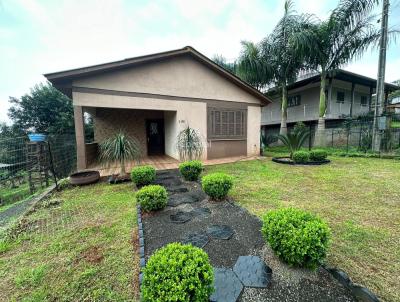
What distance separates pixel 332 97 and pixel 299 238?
16.6m

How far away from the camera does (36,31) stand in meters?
8.92

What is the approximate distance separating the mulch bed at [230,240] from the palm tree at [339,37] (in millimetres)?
11363

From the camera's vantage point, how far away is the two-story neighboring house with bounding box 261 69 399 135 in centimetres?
1392

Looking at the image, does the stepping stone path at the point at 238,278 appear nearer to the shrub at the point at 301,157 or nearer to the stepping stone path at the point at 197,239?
the stepping stone path at the point at 197,239

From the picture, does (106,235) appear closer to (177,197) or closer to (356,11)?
(177,197)

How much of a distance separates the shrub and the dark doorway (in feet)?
24.1

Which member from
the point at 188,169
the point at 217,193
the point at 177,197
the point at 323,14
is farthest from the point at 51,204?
the point at 323,14

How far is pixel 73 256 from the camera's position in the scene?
7.26ft

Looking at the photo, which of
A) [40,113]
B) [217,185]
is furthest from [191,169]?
[40,113]

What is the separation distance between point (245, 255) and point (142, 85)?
23.0 feet

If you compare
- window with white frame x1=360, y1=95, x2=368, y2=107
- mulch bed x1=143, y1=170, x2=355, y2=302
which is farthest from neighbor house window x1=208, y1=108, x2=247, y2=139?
window with white frame x1=360, y1=95, x2=368, y2=107

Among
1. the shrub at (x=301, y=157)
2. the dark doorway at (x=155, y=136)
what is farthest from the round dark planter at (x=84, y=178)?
the shrub at (x=301, y=157)

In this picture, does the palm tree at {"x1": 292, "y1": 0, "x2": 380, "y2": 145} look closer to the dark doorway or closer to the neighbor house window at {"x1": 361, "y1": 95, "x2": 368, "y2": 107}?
the neighbor house window at {"x1": 361, "y1": 95, "x2": 368, "y2": 107}

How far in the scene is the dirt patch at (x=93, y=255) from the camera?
6.93 feet
